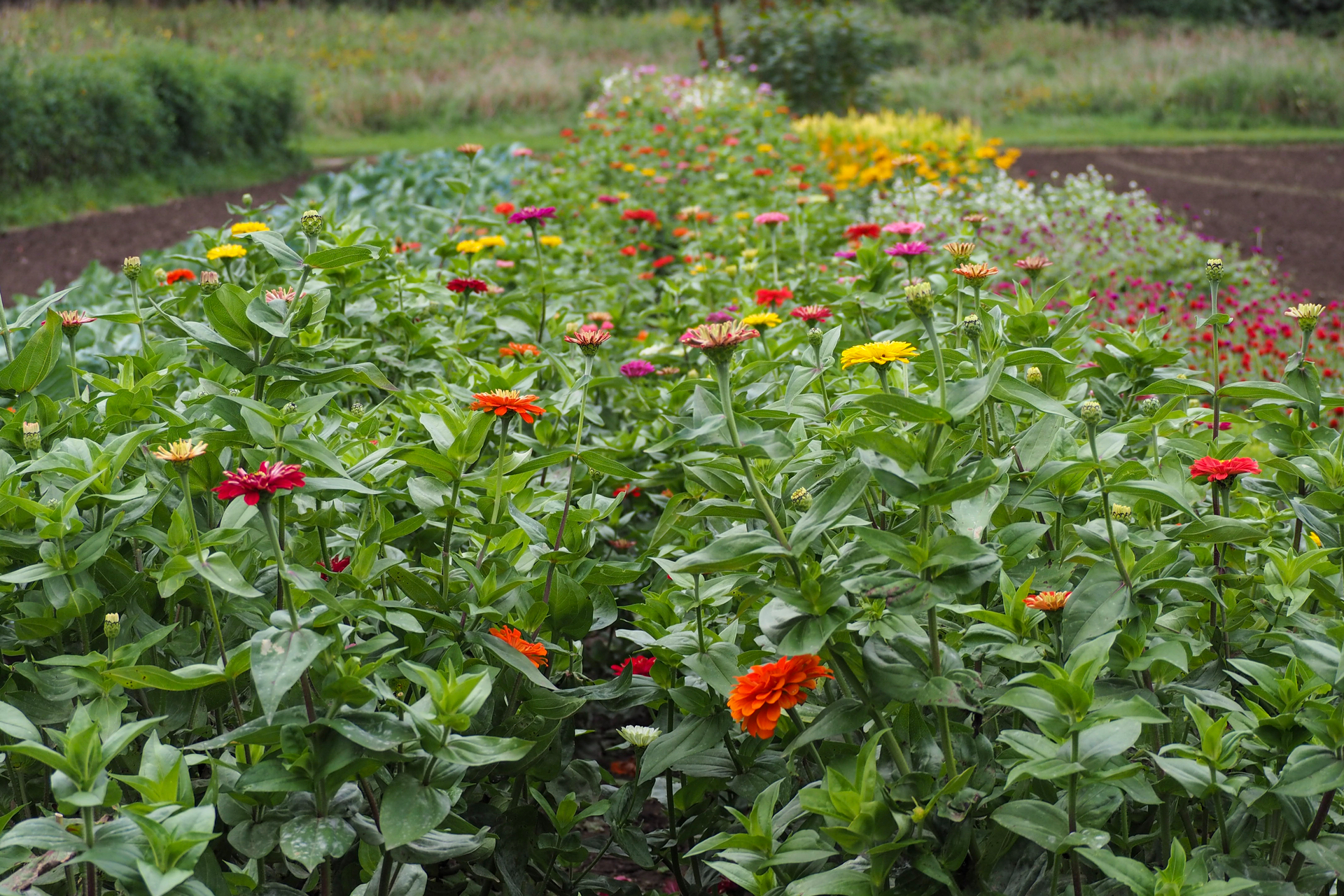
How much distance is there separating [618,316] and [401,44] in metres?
17.3

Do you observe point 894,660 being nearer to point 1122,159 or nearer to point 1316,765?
point 1316,765

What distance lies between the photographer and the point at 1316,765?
108cm

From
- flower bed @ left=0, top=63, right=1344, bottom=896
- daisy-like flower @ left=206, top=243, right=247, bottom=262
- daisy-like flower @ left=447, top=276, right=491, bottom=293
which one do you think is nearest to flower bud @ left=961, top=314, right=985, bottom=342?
flower bed @ left=0, top=63, right=1344, bottom=896

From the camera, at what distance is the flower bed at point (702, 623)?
110 cm

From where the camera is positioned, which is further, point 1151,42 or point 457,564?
point 1151,42

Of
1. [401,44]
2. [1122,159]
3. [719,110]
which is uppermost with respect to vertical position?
[401,44]

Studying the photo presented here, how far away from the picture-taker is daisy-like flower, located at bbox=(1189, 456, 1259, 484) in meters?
1.40

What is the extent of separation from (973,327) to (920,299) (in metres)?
0.32

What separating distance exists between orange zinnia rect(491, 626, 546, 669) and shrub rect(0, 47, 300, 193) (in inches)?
411

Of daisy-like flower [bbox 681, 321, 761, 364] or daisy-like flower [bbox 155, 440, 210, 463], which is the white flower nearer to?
daisy-like flower [bbox 681, 321, 761, 364]

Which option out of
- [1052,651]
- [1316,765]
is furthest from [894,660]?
[1316,765]

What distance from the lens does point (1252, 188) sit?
9.52m

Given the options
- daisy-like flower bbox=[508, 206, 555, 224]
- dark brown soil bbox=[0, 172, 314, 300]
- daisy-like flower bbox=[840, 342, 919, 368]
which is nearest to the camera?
daisy-like flower bbox=[840, 342, 919, 368]

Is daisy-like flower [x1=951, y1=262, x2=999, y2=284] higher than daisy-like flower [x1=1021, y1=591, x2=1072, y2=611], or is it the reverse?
daisy-like flower [x1=951, y1=262, x2=999, y2=284]
